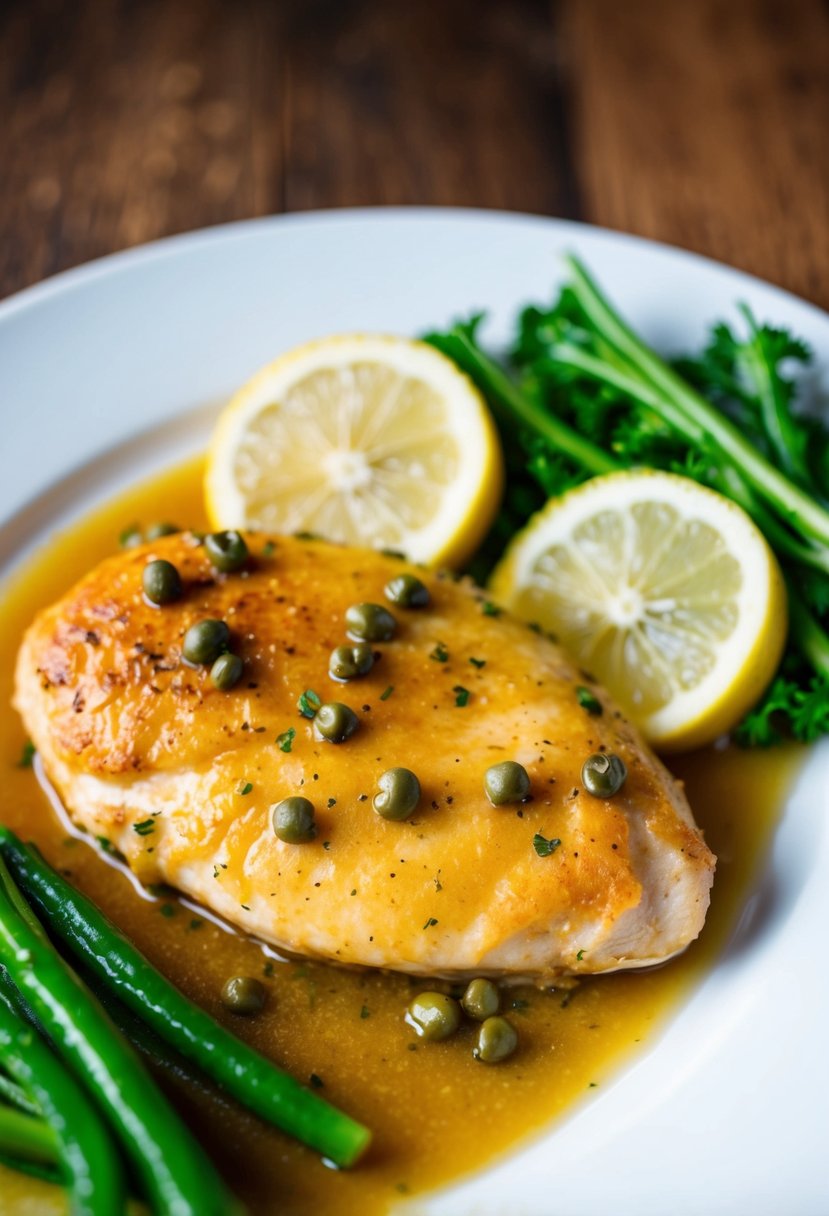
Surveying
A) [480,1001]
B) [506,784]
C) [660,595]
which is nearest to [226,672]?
[506,784]

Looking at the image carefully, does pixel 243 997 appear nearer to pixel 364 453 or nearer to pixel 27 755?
pixel 27 755

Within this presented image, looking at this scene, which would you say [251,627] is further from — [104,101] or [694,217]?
[104,101]

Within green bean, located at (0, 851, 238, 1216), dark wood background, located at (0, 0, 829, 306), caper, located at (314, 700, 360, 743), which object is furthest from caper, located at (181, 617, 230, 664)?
dark wood background, located at (0, 0, 829, 306)

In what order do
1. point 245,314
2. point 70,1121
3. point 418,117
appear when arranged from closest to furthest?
point 70,1121
point 245,314
point 418,117

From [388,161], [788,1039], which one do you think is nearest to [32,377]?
[388,161]

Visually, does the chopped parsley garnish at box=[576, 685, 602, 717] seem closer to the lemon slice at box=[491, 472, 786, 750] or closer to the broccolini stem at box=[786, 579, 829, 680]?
Answer: the lemon slice at box=[491, 472, 786, 750]

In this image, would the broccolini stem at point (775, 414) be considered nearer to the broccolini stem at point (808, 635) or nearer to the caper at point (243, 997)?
the broccolini stem at point (808, 635)

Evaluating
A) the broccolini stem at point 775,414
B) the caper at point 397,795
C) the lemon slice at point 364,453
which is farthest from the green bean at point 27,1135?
the broccolini stem at point 775,414
